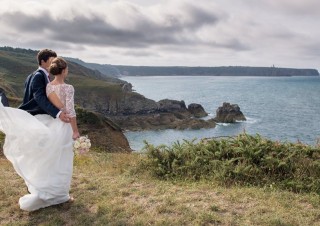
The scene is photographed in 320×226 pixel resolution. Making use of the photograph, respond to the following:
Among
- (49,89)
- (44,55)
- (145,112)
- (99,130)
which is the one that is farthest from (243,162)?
(145,112)

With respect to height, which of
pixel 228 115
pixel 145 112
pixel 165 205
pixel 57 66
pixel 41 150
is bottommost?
Answer: pixel 145 112

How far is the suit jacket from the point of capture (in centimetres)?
717

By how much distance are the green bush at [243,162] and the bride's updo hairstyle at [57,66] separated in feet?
14.1

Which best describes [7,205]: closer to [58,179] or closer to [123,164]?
[58,179]

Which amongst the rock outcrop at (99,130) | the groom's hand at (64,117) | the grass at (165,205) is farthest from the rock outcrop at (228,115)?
the groom's hand at (64,117)

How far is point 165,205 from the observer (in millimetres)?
7367

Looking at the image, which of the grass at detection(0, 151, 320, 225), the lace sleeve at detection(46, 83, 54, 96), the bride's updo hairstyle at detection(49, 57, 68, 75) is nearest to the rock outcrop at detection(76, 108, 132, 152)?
the grass at detection(0, 151, 320, 225)

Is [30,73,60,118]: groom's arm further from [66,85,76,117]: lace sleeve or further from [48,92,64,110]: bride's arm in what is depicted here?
[66,85,76,117]: lace sleeve

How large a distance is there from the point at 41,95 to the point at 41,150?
106 cm

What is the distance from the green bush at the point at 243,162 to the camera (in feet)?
30.0

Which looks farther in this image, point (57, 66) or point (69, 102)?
point (69, 102)

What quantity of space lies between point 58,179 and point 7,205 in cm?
149

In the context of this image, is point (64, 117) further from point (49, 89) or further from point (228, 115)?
point (228, 115)

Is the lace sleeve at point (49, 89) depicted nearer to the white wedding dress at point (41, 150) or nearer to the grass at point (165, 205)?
the white wedding dress at point (41, 150)
